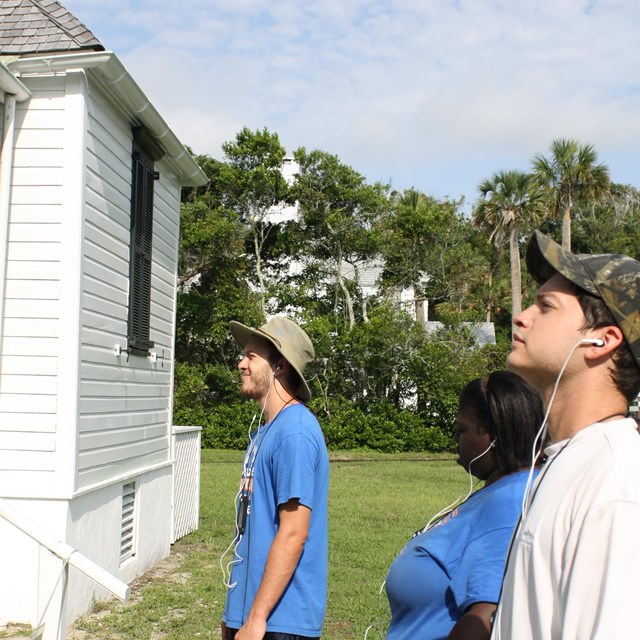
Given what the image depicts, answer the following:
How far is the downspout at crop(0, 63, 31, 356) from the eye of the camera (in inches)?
251

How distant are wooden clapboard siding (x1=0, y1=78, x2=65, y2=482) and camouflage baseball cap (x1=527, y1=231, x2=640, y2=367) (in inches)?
212

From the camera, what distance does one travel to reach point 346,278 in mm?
27719

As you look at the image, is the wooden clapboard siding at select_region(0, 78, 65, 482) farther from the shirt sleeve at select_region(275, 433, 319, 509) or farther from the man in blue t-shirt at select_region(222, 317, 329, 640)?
the shirt sleeve at select_region(275, 433, 319, 509)

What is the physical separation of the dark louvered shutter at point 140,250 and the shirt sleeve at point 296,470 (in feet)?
16.7

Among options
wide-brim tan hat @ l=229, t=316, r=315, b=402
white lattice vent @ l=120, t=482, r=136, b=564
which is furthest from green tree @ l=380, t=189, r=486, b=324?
wide-brim tan hat @ l=229, t=316, r=315, b=402

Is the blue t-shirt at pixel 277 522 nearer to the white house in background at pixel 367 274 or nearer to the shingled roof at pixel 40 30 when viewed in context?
the shingled roof at pixel 40 30

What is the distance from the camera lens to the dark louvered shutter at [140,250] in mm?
8133

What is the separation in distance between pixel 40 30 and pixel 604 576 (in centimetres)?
687

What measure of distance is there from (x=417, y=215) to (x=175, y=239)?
58.3 ft

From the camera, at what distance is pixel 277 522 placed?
3230 millimetres

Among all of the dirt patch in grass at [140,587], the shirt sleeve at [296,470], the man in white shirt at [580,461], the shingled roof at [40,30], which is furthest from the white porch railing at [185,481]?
the man in white shirt at [580,461]

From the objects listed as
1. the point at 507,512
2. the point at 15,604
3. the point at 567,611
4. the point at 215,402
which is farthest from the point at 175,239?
the point at 215,402

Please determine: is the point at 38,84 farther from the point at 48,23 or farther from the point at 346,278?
the point at 346,278

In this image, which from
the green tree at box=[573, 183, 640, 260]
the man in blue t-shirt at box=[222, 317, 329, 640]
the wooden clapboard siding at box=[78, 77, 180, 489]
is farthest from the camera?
the green tree at box=[573, 183, 640, 260]
